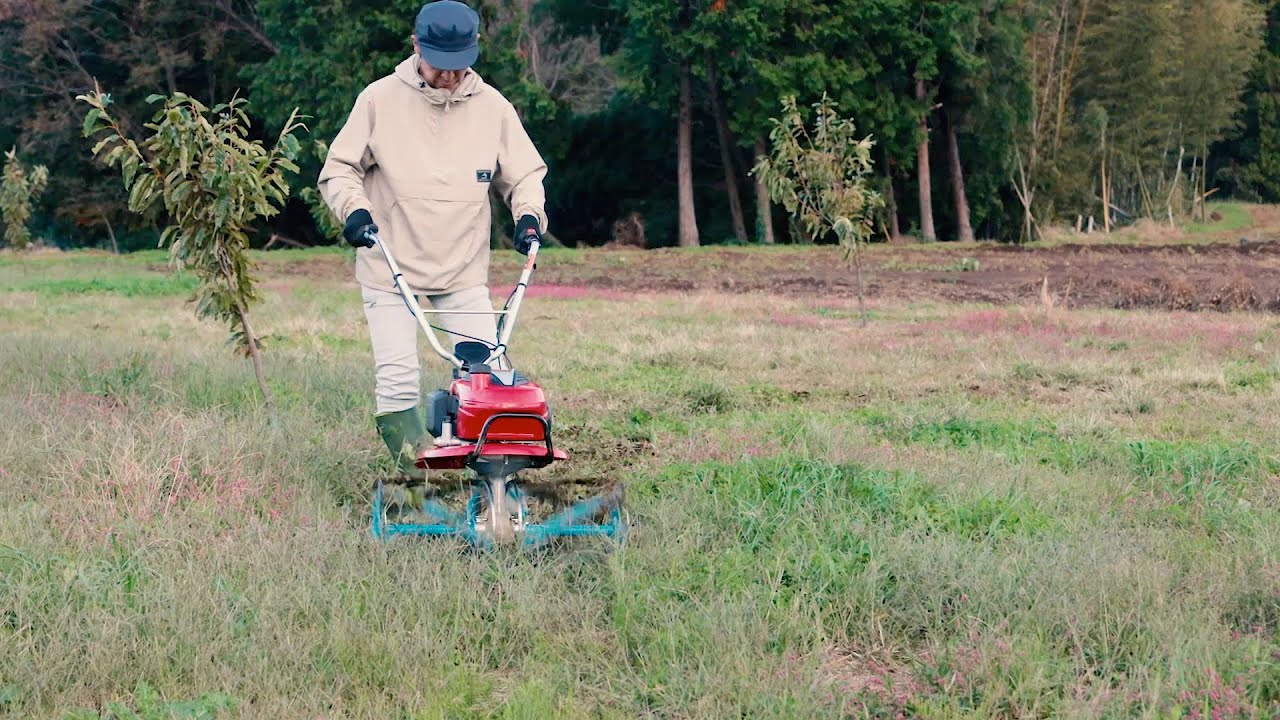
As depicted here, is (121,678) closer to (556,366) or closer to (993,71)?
(556,366)

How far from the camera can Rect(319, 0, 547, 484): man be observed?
6.00 metres

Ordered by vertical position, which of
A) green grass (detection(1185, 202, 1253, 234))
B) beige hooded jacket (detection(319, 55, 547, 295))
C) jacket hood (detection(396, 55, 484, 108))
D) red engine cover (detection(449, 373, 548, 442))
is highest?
jacket hood (detection(396, 55, 484, 108))

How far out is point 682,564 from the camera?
5.19 m

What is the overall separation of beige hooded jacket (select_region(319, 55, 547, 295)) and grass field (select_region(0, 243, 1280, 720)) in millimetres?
1189

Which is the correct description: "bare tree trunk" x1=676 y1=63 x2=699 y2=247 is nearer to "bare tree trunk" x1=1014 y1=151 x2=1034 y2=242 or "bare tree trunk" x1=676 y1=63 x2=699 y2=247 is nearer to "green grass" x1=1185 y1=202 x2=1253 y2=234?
"bare tree trunk" x1=1014 y1=151 x2=1034 y2=242

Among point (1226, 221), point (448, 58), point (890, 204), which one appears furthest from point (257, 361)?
point (1226, 221)

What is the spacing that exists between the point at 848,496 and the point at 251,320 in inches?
495

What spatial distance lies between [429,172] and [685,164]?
34.6 meters

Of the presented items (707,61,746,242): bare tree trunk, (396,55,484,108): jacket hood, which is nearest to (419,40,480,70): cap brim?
(396,55,484,108): jacket hood

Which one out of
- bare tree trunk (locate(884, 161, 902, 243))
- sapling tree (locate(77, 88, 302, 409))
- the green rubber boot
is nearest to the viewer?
the green rubber boot

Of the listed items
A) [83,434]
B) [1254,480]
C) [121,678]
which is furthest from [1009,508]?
[83,434]

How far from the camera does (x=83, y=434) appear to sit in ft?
23.5

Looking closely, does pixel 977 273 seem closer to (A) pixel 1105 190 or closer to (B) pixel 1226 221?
(A) pixel 1105 190

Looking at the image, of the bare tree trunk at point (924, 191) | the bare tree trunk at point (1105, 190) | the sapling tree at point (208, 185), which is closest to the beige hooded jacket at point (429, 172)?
the sapling tree at point (208, 185)
